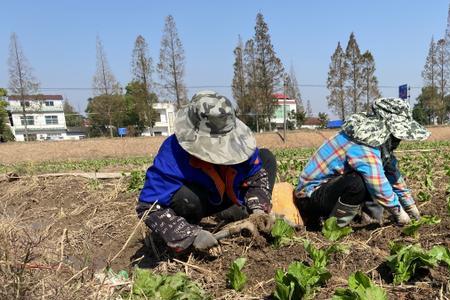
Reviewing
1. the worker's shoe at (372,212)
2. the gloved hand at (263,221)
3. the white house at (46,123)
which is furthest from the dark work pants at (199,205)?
the white house at (46,123)

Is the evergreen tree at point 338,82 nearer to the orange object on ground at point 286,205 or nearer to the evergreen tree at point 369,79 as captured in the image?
the evergreen tree at point 369,79

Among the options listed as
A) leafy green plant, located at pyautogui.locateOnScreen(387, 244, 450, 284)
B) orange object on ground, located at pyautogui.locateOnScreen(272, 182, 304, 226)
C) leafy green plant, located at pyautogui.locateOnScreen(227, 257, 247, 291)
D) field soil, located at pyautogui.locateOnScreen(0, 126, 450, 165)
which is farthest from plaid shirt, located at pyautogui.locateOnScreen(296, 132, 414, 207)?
field soil, located at pyautogui.locateOnScreen(0, 126, 450, 165)

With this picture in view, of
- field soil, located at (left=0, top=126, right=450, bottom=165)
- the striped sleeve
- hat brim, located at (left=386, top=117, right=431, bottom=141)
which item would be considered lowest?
field soil, located at (left=0, top=126, right=450, bottom=165)

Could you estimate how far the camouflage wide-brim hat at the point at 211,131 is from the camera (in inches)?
102

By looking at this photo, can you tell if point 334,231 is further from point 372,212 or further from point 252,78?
point 252,78

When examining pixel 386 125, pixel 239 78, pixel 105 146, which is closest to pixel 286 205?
pixel 386 125

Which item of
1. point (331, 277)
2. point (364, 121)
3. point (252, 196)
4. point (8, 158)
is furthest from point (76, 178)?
point (8, 158)

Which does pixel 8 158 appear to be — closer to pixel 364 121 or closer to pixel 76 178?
pixel 76 178

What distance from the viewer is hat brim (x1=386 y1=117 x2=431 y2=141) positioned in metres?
3.02

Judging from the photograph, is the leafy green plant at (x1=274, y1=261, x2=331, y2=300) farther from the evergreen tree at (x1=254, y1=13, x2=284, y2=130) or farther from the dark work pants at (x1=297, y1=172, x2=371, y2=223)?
the evergreen tree at (x1=254, y1=13, x2=284, y2=130)

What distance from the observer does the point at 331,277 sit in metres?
2.15

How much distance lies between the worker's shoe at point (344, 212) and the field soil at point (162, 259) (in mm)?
106

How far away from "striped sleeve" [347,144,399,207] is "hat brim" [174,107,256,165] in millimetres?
812

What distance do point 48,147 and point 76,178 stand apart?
2244 centimetres
